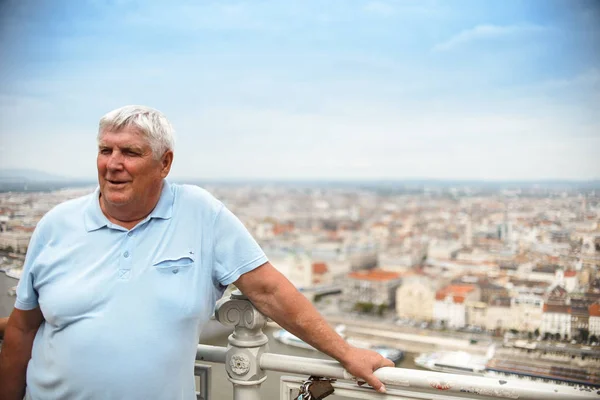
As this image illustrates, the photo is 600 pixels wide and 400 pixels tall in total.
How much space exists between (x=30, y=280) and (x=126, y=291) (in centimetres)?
16

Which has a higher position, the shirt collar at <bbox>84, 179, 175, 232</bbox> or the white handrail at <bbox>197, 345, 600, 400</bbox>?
the shirt collar at <bbox>84, 179, 175, 232</bbox>

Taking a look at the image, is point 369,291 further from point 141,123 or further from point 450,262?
point 141,123

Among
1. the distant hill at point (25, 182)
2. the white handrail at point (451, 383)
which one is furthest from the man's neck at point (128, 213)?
the distant hill at point (25, 182)

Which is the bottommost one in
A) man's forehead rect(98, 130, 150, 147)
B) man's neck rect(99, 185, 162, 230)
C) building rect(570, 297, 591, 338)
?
building rect(570, 297, 591, 338)

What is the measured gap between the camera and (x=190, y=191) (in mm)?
833

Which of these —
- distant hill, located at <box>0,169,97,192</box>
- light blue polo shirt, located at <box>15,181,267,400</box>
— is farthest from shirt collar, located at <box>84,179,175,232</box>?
distant hill, located at <box>0,169,97,192</box>

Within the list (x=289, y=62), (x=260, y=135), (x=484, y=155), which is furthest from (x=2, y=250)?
(x=289, y=62)

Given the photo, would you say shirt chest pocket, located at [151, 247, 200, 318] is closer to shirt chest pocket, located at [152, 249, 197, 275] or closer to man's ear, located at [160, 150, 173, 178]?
shirt chest pocket, located at [152, 249, 197, 275]

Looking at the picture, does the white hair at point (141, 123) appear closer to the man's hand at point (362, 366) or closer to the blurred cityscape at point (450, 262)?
the man's hand at point (362, 366)

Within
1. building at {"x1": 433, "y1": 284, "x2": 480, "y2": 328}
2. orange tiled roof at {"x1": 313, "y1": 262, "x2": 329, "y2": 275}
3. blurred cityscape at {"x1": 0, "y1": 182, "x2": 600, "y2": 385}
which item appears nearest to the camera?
blurred cityscape at {"x1": 0, "y1": 182, "x2": 600, "y2": 385}

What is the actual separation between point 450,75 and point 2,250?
34129mm

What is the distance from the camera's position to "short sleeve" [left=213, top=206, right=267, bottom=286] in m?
0.79

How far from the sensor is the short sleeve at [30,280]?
31.2 inches

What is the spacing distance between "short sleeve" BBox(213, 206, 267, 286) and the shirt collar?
0.28ft
